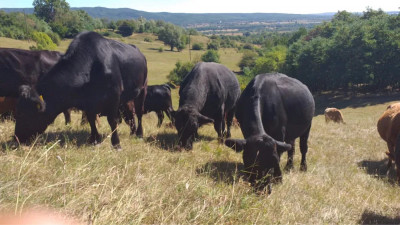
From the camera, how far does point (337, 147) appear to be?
11062mm

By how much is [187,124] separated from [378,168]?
6355mm

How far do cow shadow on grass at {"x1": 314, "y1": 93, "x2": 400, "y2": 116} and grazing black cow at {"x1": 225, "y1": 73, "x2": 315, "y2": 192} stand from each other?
37226mm

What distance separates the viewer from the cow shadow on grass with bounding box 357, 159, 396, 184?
820 cm

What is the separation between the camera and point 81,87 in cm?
555

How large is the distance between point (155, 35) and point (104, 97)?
5181 inches

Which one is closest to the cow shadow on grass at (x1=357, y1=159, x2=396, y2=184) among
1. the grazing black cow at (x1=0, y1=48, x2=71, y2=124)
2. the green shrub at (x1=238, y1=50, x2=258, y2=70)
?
the grazing black cow at (x1=0, y1=48, x2=71, y2=124)

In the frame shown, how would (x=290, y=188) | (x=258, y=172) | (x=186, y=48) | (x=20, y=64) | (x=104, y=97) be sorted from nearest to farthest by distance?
(x=258, y=172), (x=290, y=188), (x=104, y=97), (x=20, y=64), (x=186, y=48)

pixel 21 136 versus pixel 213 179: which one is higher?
pixel 21 136

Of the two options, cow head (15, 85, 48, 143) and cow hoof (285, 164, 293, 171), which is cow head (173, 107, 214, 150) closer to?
cow hoof (285, 164, 293, 171)

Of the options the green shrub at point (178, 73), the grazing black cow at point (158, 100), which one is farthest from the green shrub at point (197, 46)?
the grazing black cow at point (158, 100)

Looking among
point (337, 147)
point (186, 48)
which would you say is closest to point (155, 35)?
point (186, 48)

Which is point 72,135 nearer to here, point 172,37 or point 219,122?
point 219,122

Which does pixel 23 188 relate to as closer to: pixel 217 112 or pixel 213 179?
pixel 213 179

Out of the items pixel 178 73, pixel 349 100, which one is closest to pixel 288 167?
pixel 349 100
